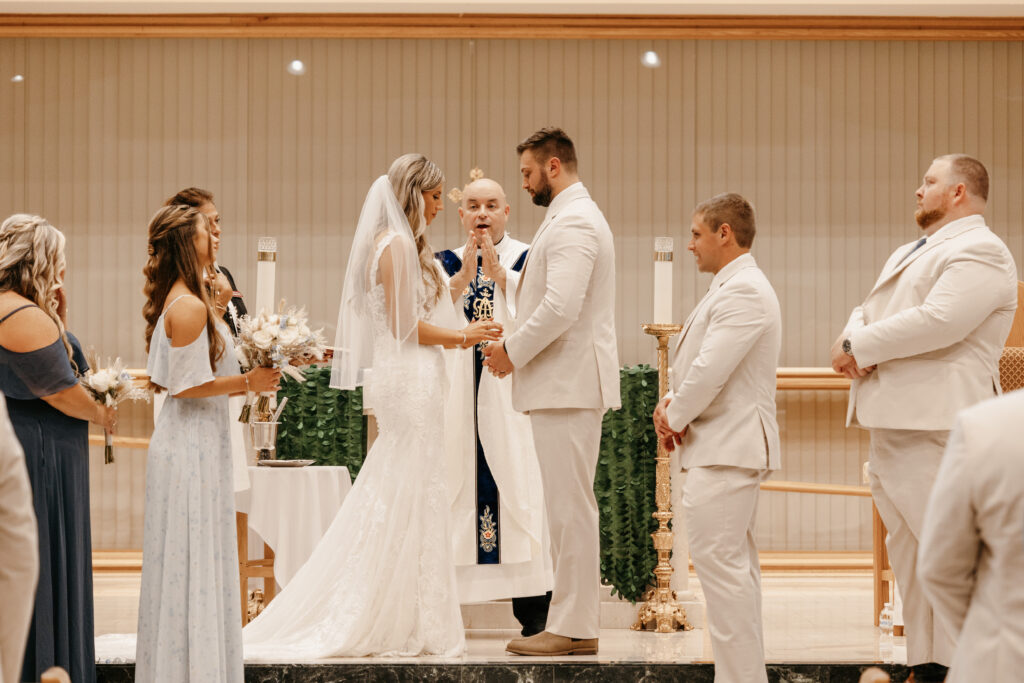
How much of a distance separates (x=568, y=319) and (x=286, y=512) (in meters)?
1.65

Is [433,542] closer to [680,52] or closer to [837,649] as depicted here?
[837,649]

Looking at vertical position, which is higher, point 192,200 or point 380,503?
point 192,200

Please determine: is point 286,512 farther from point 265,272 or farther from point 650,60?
point 650,60

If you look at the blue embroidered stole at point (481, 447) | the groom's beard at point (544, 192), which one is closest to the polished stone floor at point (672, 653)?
the blue embroidered stole at point (481, 447)

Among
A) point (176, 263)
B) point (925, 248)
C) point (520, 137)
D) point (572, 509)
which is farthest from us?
point (520, 137)

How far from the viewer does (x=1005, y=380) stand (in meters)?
4.85

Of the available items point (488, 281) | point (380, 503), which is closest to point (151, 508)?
point (380, 503)

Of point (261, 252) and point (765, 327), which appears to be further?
point (261, 252)

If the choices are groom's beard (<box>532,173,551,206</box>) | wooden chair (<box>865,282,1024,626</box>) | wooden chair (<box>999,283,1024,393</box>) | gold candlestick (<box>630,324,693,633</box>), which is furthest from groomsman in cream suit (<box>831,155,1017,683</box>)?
gold candlestick (<box>630,324,693,633</box>)

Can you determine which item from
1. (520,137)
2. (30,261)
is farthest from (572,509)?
(520,137)

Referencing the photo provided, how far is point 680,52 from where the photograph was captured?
8078 mm

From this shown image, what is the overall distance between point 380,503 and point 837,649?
205 centimetres

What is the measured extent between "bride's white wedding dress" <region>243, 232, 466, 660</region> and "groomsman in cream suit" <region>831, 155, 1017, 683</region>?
1622 millimetres

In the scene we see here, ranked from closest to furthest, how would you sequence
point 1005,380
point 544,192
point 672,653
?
point 544,192 < point 672,653 < point 1005,380
